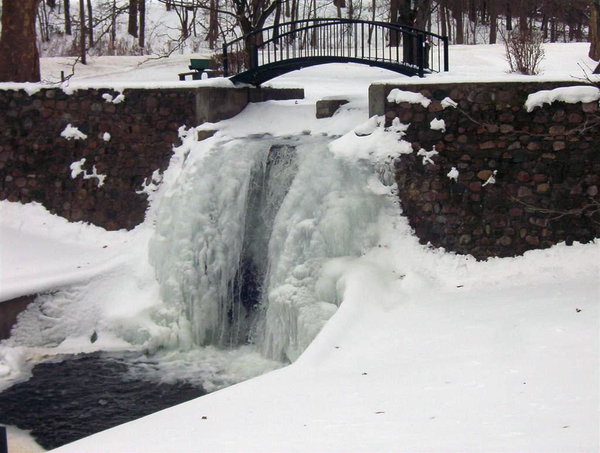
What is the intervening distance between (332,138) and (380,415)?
215 inches

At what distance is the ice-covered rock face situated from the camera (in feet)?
31.3

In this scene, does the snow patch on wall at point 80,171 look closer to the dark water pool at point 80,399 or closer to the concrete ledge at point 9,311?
the concrete ledge at point 9,311

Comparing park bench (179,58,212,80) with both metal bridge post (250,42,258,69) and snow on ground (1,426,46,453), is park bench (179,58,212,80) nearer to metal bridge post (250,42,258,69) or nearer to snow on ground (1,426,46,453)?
metal bridge post (250,42,258,69)

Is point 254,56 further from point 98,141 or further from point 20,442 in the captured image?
point 20,442

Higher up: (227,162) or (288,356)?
(227,162)

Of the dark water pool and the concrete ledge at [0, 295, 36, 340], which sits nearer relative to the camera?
the dark water pool

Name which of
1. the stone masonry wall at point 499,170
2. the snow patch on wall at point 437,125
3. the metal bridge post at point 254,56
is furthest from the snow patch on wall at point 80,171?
the snow patch on wall at point 437,125

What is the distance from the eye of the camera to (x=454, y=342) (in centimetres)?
749

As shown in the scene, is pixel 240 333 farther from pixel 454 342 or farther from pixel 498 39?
pixel 498 39

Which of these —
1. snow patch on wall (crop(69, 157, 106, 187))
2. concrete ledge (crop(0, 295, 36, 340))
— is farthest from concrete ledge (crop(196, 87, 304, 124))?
concrete ledge (crop(0, 295, 36, 340))

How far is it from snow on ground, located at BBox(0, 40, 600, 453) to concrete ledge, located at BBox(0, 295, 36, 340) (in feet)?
0.53

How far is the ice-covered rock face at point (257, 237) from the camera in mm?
9539

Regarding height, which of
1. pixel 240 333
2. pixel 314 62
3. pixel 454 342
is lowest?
pixel 240 333

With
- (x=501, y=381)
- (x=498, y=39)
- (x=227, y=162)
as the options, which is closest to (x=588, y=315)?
(x=501, y=381)
